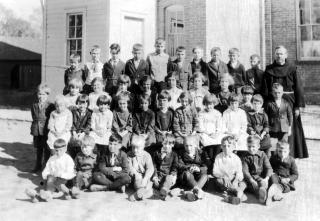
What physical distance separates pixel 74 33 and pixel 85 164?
9.14 meters

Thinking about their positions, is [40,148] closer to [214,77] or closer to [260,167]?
[214,77]

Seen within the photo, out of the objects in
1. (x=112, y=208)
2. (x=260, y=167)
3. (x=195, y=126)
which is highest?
(x=195, y=126)

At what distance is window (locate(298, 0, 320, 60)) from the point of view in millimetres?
12805

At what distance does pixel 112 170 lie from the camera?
5.61m

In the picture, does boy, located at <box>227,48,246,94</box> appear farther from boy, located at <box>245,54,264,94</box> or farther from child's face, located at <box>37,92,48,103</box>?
child's face, located at <box>37,92,48,103</box>

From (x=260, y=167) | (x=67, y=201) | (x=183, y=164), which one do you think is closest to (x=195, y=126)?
(x=183, y=164)

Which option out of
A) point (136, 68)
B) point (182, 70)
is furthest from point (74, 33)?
point (182, 70)

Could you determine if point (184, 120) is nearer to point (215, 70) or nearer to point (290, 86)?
point (215, 70)

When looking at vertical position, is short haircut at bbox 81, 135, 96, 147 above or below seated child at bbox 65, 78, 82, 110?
below

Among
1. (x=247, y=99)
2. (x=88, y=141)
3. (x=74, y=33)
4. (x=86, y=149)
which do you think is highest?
(x=74, y=33)

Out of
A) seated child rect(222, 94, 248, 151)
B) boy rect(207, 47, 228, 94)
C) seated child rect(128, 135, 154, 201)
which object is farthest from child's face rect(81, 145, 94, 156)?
boy rect(207, 47, 228, 94)

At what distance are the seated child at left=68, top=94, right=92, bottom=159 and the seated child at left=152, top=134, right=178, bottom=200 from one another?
1.28 metres

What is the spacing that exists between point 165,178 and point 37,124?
262 cm

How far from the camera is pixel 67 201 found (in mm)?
5086
